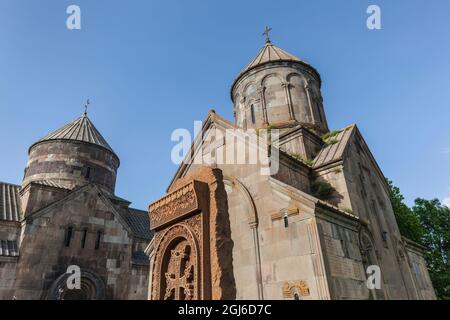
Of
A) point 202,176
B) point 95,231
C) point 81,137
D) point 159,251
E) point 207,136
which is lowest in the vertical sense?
point 159,251

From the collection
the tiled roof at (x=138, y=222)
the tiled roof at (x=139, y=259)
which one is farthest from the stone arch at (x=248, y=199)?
the tiled roof at (x=138, y=222)

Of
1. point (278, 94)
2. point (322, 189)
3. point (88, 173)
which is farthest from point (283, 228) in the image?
point (88, 173)

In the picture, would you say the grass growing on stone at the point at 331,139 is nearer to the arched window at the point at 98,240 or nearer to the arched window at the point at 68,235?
the arched window at the point at 98,240

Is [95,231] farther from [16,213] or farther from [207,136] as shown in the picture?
[207,136]

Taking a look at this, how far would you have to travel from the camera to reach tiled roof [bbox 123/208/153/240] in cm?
1486

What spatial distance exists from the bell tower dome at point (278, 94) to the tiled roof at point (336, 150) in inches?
79.9

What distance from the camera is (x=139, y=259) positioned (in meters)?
13.3

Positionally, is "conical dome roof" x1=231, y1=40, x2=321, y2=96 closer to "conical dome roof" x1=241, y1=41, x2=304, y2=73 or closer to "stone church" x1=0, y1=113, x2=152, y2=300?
"conical dome roof" x1=241, y1=41, x2=304, y2=73

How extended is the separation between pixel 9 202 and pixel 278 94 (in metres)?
12.2

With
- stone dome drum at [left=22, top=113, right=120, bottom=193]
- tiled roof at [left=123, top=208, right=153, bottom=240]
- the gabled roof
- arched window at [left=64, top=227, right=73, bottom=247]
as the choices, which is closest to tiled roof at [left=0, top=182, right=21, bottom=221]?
stone dome drum at [left=22, top=113, right=120, bottom=193]
